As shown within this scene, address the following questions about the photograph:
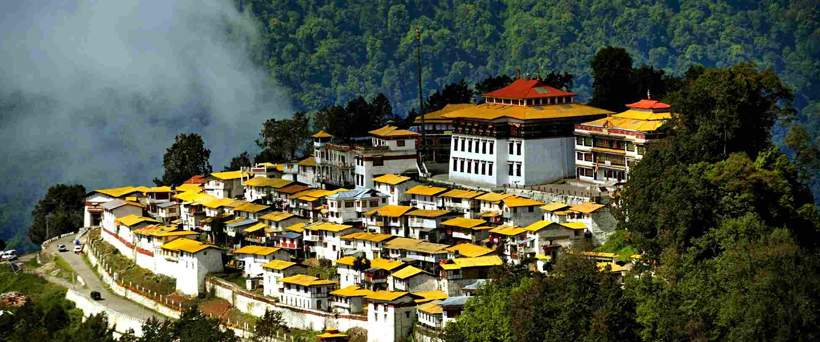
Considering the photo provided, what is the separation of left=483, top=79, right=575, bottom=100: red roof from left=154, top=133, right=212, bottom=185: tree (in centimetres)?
1997

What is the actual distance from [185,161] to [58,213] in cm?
685

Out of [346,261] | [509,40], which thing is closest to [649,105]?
[346,261]

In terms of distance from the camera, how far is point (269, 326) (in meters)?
80.8

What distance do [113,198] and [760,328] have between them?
146 feet

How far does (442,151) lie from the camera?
98188mm

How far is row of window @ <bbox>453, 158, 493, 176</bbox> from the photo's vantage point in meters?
91.2

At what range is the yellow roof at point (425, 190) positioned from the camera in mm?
88750

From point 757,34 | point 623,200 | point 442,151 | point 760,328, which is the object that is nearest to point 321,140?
point 442,151

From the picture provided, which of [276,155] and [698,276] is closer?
[698,276]

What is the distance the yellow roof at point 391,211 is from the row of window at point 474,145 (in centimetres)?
438

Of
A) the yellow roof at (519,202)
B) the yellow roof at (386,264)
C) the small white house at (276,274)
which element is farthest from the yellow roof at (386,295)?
the yellow roof at (519,202)

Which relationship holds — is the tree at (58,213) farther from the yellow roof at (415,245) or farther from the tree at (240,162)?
the yellow roof at (415,245)

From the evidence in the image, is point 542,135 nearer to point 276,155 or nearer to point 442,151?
point 442,151

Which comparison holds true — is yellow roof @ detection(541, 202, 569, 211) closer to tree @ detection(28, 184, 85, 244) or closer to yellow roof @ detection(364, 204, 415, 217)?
yellow roof @ detection(364, 204, 415, 217)
